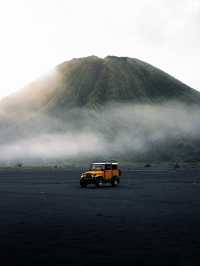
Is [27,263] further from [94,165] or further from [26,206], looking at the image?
[94,165]

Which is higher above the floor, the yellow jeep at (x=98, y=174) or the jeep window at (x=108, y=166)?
the jeep window at (x=108, y=166)

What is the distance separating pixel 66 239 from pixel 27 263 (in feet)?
12.7

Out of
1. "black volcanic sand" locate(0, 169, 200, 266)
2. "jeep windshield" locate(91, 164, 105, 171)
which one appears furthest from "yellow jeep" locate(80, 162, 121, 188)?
"black volcanic sand" locate(0, 169, 200, 266)

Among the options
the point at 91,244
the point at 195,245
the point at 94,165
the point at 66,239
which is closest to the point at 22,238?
the point at 66,239

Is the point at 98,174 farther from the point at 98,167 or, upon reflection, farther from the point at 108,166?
the point at 108,166

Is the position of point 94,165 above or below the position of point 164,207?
above

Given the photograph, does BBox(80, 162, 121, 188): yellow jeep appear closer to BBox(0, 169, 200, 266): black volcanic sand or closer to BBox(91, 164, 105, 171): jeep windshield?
BBox(91, 164, 105, 171): jeep windshield

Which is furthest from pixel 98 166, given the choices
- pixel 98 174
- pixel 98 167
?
pixel 98 174

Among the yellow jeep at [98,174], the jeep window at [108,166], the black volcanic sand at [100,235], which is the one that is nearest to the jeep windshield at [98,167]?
the yellow jeep at [98,174]

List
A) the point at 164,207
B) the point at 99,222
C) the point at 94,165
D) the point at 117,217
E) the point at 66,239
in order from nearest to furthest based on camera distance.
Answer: the point at 66,239, the point at 99,222, the point at 117,217, the point at 164,207, the point at 94,165

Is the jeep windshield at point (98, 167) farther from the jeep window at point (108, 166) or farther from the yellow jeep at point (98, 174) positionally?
the jeep window at point (108, 166)

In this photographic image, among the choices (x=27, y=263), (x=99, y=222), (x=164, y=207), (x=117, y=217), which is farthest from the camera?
(x=164, y=207)

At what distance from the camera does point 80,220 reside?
21750 millimetres

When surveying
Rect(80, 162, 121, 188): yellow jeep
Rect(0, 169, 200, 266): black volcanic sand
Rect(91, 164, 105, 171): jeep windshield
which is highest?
Rect(91, 164, 105, 171): jeep windshield
